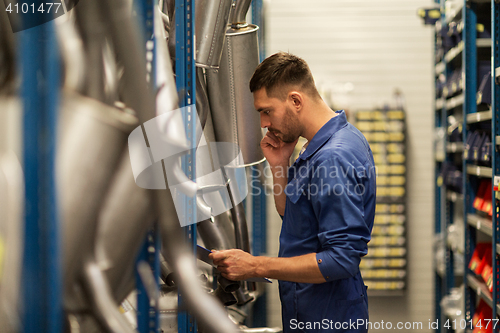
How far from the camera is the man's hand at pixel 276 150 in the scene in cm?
203

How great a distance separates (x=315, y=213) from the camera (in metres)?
1.61

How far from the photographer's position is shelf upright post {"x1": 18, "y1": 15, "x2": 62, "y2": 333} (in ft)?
1.85

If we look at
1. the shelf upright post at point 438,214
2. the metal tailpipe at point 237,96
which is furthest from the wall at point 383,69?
the metal tailpipe at point 237,96

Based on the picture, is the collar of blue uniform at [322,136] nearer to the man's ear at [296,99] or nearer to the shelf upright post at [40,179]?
the man's ear at [296,99]

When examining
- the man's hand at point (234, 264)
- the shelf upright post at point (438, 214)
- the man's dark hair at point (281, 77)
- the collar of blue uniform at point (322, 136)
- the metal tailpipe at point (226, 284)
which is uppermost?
the man's dark hair at point (281, 77)

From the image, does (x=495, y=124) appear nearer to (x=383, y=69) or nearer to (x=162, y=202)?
(x=383, y=69)

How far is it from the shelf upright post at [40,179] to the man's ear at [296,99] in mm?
1247

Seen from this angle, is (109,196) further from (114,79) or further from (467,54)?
(467,54)

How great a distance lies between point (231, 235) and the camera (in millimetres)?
2141

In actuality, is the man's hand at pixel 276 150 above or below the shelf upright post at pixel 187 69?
below

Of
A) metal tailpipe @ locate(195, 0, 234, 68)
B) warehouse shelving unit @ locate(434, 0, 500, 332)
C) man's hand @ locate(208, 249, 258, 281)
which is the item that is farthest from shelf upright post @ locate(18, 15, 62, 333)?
warehouse shelving unit @ locate(434, 0, 500, 332)

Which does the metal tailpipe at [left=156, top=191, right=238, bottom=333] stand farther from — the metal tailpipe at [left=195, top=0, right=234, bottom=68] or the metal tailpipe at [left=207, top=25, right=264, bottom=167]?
the metal tailpipe at [left=207, top=25, right=264, bottom=167]

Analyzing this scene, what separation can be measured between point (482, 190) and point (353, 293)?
2.48 m

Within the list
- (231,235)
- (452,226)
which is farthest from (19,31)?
(452,226)
